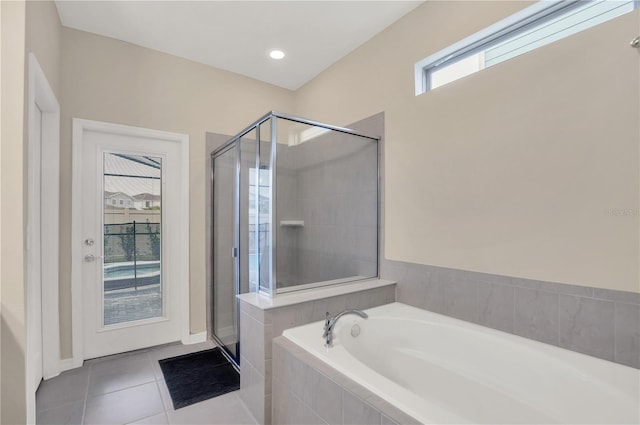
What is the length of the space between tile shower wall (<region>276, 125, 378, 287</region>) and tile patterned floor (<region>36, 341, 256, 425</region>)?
1.13 meters

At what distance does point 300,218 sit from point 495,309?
1.45 m

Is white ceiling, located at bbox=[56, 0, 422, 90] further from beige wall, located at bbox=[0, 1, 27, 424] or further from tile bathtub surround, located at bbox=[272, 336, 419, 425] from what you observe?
tile bathtub surround, located at bbox=[272, 336, 419, 425]

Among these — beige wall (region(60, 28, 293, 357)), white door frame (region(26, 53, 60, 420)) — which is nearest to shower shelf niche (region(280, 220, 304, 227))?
beige wall (region(60, 28, 293, 357))

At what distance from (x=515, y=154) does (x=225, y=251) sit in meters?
2.37

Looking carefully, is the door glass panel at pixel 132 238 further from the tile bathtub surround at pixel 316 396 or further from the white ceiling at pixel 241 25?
the tile bathtub surround at pixel 316 396

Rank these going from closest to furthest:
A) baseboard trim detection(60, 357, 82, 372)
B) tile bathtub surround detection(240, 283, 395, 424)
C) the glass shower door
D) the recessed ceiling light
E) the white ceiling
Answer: tile bathtub surround detection(240, 283, 395, 424) < the white ceiling < baseboard trim detection(60, 357, 82, 372) < the glass shower door < the recessed ceiling light

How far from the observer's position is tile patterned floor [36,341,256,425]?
185cm

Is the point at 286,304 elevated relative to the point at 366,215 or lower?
lower

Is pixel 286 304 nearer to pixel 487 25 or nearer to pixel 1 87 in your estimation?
pixel 1 87

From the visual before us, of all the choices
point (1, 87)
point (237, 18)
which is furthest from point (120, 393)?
point (237, 18)

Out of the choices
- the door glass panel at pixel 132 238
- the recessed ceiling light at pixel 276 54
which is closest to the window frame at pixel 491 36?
the recessed ceiling light at pixel 276 54

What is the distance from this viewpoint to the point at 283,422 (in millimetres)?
1656

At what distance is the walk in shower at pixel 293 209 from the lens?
2.19 meters

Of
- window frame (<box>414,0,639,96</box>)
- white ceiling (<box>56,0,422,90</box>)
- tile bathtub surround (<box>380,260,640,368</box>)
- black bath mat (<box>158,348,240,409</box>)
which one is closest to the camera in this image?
tile bathtub surround (<box>380,260,640,368</box>)
